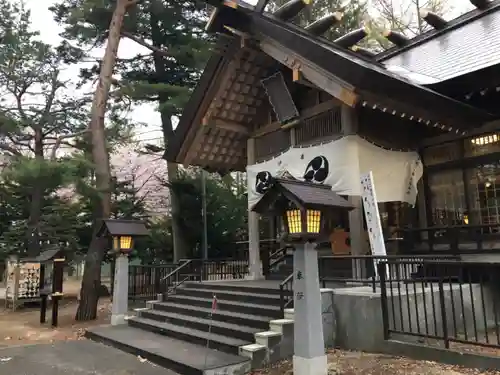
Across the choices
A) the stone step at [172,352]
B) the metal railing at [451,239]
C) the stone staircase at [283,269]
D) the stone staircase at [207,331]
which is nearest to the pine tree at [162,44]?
the stone staircase at [283,269]

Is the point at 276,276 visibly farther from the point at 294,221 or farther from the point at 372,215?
the point at 294,221

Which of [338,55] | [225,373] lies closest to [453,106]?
[338,55]

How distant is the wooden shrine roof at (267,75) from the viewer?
294 inches

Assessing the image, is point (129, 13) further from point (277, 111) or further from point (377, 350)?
point (377, 350)

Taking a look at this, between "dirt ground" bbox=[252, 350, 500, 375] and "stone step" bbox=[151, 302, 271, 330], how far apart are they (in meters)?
0.88

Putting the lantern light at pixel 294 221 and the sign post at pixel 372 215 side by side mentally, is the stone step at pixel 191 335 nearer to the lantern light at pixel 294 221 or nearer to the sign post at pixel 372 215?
the lantern light at pixel 294 221

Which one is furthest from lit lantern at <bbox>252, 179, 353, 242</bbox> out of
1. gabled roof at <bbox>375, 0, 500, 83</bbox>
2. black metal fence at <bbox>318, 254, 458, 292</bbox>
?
gabled roof at <bbox>375, 0, 500, 83</bbox>

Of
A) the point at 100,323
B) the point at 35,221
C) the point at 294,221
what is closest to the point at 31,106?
the point at 35,221

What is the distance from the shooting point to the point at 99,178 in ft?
39.8

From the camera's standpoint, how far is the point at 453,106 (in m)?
7.91

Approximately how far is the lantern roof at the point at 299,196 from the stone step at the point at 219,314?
2.16m

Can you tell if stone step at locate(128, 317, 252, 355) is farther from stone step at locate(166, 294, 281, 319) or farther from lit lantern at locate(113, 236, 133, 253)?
lit lantern at locate(113, 236, 133, 253)

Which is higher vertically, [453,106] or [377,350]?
[453,106]

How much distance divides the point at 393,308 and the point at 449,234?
348 centimetres
